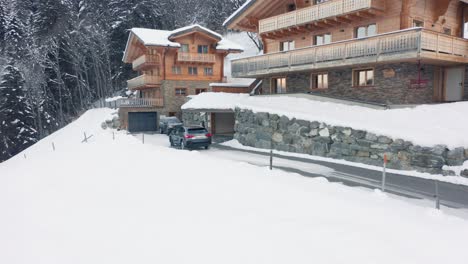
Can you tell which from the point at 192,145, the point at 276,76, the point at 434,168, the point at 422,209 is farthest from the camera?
the point at 276,76

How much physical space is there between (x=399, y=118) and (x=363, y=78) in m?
5.73

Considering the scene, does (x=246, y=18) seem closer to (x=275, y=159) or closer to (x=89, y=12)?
(x=275, y=159)

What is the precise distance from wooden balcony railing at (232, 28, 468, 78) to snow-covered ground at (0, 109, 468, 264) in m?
9.95

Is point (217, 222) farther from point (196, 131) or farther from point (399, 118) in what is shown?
point (196, 131)

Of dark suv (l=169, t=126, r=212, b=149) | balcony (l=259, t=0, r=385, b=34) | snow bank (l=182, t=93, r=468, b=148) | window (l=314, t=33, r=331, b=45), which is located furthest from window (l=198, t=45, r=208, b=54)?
snow bank (l=182, t=93, r=468, b=148)

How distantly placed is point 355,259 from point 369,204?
11.1 feet

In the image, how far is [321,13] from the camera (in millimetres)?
21656

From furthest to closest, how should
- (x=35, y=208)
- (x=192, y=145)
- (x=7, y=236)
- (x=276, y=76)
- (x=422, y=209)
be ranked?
(x=276, y=76)
(x=192, y=145)
(x=35, y=208)
(x=422, y=209)
(x=7, y=236)

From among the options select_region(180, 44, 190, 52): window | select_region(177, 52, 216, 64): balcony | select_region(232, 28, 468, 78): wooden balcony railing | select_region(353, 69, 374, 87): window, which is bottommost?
select_region(353, 69, 374, 87): window

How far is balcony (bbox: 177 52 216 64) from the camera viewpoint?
3830 centimetres

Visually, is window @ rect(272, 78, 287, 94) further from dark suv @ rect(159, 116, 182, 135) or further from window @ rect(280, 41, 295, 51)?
dark suv @ rect(159, 116, 182, 135)

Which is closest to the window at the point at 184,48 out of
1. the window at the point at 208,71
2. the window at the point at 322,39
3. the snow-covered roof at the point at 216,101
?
the window at the point at 208,71

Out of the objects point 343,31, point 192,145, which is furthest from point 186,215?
point 343,31

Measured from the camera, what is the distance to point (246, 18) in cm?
2791
